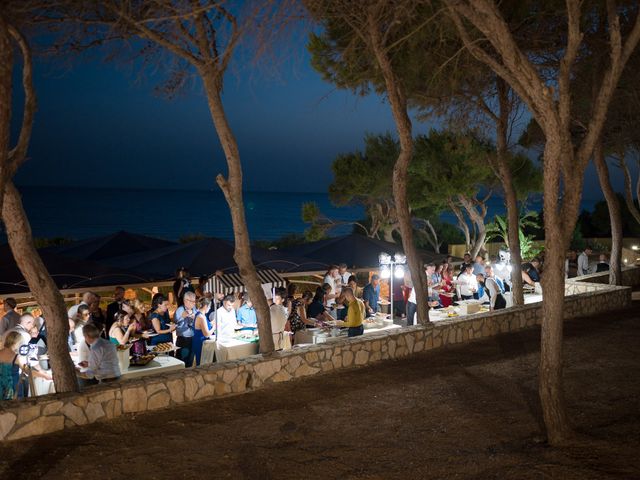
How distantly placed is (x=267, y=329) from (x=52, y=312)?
2.58m

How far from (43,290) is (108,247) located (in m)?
9.87

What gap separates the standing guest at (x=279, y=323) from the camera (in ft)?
28.9

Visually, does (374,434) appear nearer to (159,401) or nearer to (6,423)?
(159,401)

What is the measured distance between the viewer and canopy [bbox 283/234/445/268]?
1482 cm

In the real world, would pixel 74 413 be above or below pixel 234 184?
below

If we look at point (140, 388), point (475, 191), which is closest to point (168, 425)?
point (140, 388)

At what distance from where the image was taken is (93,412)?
5.98 meters

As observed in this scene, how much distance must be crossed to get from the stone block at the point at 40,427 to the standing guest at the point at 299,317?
4.38 m

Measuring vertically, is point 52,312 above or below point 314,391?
above

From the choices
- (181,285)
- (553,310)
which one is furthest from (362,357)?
(181,285)

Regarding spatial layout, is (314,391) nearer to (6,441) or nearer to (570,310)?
(6,441)

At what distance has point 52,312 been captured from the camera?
6.09 metres

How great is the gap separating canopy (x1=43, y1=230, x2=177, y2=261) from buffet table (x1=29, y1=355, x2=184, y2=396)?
8.32 m

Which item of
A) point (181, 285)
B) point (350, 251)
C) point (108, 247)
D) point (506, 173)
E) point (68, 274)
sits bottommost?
point (181, 285)
